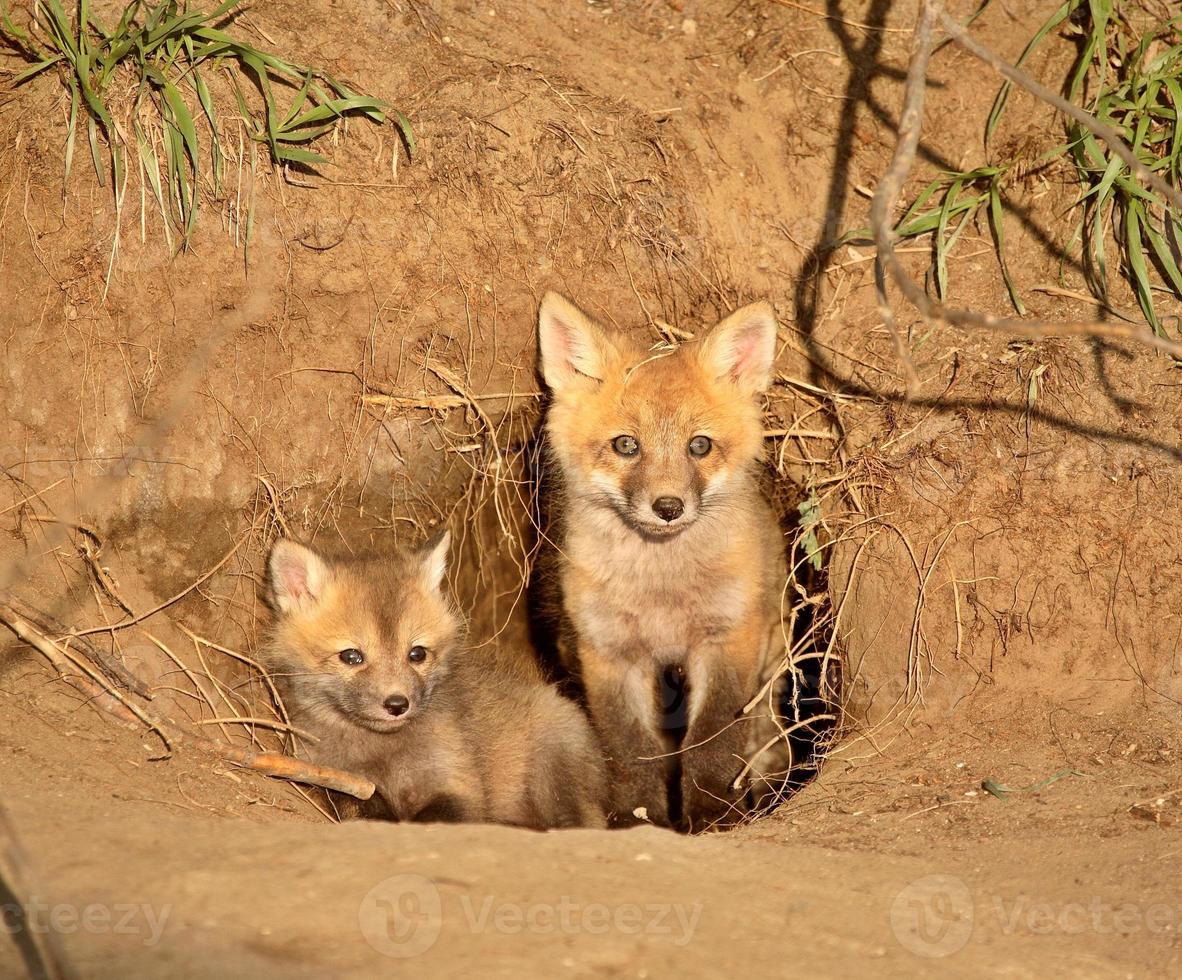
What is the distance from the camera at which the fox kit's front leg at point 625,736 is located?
3.89 m

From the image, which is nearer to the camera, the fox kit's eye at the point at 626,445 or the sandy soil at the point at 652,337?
the sandy soil at the point at 652,337

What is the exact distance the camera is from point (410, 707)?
3342mm

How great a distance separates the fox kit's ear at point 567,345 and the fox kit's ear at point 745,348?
15.7 inches

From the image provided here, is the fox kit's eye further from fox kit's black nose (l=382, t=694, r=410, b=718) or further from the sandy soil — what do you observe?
fox kit's black nose (l=382, t=694, r=410, b=718)

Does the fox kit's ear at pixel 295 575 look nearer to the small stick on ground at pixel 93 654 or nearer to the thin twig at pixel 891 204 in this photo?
the small stick on ground at pixel 93 654

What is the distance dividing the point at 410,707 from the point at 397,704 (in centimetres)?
5

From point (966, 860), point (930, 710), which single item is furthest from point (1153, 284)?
point (966, 860)

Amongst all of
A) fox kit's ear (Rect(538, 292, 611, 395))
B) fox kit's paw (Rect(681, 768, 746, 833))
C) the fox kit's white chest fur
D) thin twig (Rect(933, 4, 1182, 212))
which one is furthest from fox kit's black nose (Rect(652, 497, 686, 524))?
thin twig (Rect(933, 4, 1182, 212))

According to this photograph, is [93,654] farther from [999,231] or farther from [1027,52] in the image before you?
[1027,52]

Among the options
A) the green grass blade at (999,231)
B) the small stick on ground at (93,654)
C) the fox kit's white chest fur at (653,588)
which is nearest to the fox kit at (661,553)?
the fox kit's white chest fur at (653,588)

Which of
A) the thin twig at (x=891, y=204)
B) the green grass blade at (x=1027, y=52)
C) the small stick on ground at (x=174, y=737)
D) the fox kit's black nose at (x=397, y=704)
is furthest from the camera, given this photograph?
the green grass blade at (x=1027, y=52)

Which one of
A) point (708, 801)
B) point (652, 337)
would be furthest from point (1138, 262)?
point (708, 801)

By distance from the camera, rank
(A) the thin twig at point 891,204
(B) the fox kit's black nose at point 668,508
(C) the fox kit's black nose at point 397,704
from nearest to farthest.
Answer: (A) the thin twig at point 891,204, (C) the fox kit's black nose at point 397,704, (B) the fox kit's black nose at point 668,508

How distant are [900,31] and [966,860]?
10.9 feet
